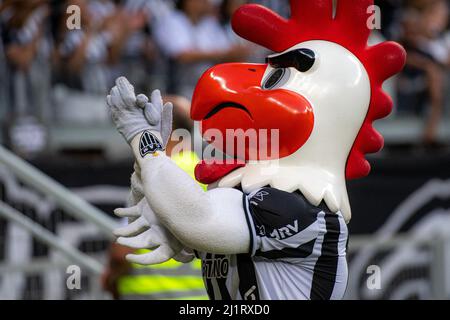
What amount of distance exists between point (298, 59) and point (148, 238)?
70cm

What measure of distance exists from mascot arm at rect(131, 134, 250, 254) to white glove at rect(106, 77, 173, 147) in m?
0.09

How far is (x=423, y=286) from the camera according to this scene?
630 centimetres

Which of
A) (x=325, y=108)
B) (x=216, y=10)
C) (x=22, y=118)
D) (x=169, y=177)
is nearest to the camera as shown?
(x=169, y=177)

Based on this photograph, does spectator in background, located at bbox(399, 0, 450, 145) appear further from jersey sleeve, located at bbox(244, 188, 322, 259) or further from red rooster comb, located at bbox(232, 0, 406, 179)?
jersey sleeve, located at bbox(244, 188, 322, 259)

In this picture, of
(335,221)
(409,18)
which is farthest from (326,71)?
(409,18)

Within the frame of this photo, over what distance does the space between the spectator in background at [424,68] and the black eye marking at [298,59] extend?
489 cm

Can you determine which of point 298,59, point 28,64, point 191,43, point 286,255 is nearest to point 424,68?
point 191,43

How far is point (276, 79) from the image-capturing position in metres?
2.72

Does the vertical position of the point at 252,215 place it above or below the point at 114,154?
below

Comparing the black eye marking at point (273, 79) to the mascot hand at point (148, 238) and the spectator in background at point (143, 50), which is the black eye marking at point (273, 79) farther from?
the spectator in background at point (143, 50)

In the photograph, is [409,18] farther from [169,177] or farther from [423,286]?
[169,177]

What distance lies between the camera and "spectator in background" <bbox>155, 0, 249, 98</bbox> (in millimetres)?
6445

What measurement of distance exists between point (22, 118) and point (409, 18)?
3.61m

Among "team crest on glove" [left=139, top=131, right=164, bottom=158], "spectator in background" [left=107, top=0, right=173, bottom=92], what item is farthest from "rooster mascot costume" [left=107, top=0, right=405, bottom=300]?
"spectator in background" [left=107, top=0, right=173, bottom=92]
